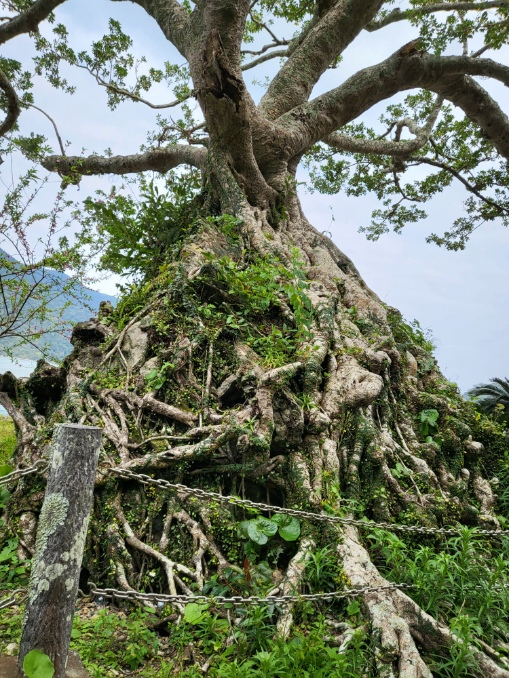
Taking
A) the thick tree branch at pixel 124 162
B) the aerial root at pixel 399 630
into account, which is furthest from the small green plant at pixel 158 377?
the thick tree branch at pixel 124 162

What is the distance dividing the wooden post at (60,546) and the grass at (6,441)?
335 cm

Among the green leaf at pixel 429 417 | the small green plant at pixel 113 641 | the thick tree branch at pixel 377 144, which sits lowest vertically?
the small green plant at pixel 113 641

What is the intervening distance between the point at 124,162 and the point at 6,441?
5.47 meters

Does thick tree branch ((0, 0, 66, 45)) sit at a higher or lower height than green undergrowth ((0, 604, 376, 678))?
higher

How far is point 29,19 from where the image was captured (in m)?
6.67

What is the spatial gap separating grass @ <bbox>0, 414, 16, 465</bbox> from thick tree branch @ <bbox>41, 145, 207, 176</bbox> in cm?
463

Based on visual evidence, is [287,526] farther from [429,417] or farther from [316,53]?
[316,53]

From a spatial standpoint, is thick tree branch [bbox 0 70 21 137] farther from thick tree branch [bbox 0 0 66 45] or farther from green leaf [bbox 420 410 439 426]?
green leaf [bbox 420 410 439 426]

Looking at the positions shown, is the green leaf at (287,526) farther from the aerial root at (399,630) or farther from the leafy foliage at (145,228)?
the leafy foliage at (145,228)

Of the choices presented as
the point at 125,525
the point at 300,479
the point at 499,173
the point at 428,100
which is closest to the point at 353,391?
the point at 300,479

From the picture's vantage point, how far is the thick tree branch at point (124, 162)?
809 centimetres

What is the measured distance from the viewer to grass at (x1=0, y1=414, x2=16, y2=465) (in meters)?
5.57

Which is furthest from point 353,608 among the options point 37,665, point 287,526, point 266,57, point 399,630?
point 266,57

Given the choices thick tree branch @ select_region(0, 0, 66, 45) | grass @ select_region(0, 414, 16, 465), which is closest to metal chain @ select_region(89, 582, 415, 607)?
grass @ select_region(0, 414, 16, 465)
